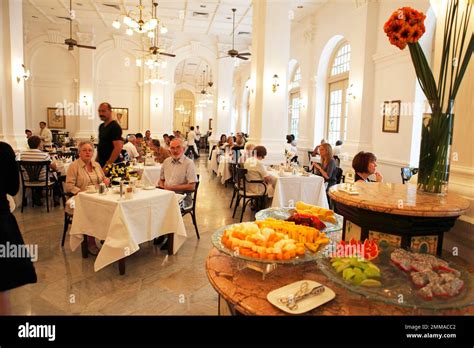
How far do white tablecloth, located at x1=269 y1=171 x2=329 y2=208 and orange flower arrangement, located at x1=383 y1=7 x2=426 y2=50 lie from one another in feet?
12.3

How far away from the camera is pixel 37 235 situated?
4918 millimetres

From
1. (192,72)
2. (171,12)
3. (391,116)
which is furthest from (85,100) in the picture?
(391,116)

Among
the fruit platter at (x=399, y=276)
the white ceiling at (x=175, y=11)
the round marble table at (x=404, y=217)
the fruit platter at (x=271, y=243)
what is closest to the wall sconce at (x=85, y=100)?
the white ceiling at (x=175, y=11)

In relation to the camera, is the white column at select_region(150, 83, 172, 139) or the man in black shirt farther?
the white column at select_region(150, 83, 172, 139)

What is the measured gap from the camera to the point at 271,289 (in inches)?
59.8

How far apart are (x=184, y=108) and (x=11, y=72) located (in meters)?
19.7

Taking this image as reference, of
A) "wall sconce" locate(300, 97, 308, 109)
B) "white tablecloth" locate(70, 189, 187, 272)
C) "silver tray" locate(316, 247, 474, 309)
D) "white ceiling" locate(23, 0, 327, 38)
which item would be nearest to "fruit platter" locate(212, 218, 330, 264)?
"silver tray" locate(316, 247, 474, 309)

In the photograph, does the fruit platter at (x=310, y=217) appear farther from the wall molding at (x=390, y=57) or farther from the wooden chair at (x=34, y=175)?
the wall molding at (x=390, y=57)

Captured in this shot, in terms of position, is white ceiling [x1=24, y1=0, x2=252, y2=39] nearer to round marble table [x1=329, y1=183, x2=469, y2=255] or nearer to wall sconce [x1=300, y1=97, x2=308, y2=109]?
wall sconce [x1=300, y1=97, x2=308, y2=109]

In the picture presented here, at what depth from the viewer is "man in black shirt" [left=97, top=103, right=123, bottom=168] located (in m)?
4.77

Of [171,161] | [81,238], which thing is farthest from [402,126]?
[81,238]

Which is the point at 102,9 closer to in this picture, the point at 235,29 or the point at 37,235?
the point at 235,29
